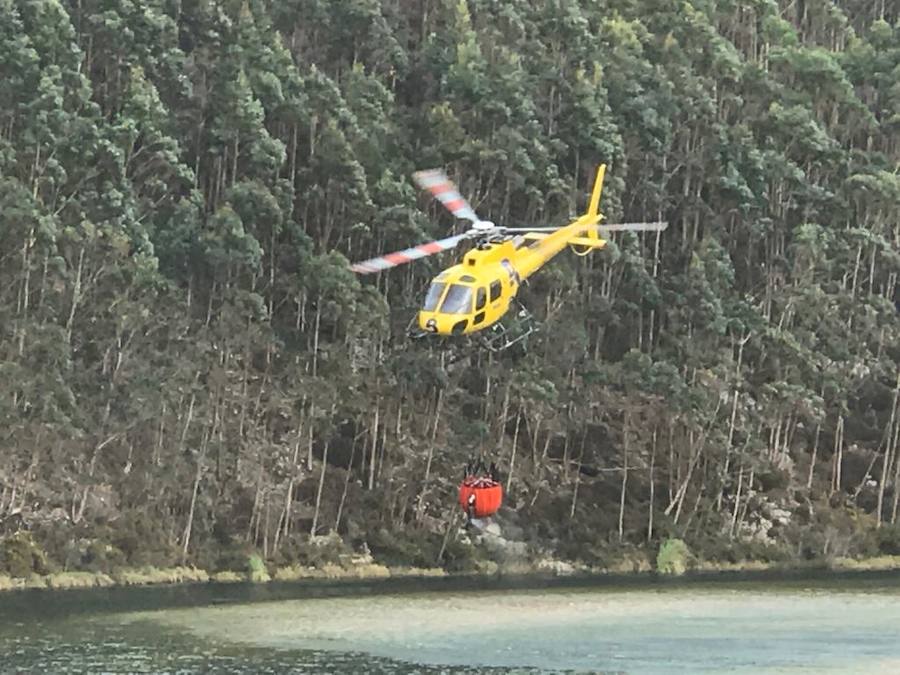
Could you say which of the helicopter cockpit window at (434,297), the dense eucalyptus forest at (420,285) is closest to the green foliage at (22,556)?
the dense eucalyptus forest at (420,285)

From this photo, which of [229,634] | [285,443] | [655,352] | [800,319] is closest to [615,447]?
[655,352]

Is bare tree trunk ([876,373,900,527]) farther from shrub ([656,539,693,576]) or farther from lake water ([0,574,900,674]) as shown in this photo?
lake water ([0,574,900,674])

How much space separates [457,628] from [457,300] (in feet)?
29.1

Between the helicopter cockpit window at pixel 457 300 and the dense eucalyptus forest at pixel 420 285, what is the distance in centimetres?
1905

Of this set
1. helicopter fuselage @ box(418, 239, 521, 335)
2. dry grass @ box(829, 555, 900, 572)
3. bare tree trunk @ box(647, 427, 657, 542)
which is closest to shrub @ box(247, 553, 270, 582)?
bare tree trunk @ box(647, 427, 657, 542)

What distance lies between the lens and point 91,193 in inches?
1993

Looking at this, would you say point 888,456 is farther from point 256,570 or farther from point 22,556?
point 22,556

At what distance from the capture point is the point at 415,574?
5381 cm

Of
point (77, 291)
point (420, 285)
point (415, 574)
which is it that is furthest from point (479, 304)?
point (420, 285)

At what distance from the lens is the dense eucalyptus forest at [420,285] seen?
50.9m

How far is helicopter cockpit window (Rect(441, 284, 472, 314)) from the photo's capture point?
33.7 meters

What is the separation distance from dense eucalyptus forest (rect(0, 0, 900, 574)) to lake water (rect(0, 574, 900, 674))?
643 centimetres

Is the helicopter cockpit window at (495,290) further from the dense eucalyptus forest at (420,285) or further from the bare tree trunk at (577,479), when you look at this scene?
the bare tree trunk at (577,479)

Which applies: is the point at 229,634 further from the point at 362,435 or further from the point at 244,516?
the point at 362,435
